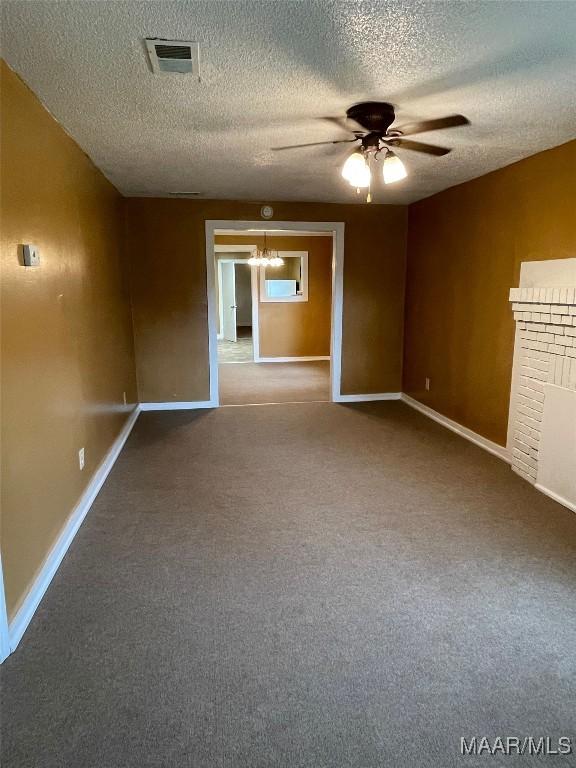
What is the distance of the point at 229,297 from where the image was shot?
1135 cm

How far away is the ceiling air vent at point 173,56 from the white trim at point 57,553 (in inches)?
88.1

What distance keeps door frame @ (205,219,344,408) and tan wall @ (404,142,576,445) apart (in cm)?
81

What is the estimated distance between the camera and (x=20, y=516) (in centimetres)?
198

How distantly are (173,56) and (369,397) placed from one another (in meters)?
4.36

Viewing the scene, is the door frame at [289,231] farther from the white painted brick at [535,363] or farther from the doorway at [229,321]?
the doorway at [229,321]

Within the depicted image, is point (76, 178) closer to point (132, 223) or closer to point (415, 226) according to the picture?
point (132, 223)

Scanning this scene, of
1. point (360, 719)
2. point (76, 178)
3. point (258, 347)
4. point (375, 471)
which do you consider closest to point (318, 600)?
A: point (360, 719)

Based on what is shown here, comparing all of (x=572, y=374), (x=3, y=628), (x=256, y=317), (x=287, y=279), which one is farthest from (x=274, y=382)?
(x=3, y=628)

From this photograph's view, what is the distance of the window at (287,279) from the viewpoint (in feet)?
27.3

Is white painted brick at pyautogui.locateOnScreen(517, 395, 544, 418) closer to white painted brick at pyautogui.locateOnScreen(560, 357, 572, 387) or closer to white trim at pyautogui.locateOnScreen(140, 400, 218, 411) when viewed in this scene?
white painted brick at pyautogui.locateOnScreen(560, 357, 572, 387)

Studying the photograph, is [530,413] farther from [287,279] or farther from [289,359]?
[287,279]

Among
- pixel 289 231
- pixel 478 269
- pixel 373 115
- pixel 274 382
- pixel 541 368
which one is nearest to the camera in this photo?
pixel 373 115

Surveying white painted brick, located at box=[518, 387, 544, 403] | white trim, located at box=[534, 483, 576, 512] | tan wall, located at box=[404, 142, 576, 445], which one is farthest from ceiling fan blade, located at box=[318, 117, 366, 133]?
white trim, located at box=[534, 483, 576, 512]

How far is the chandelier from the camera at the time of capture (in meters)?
7.97
